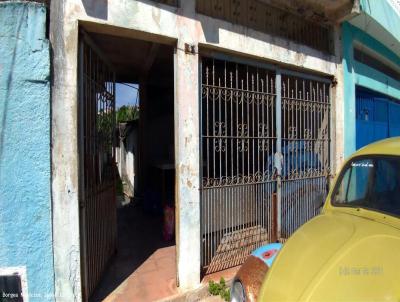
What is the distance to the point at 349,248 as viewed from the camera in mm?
1686

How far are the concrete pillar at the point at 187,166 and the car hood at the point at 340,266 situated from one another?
157cm

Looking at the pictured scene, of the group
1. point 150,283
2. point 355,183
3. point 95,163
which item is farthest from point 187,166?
point 355,183

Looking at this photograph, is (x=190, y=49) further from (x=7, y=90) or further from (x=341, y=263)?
(x=341, y=263)

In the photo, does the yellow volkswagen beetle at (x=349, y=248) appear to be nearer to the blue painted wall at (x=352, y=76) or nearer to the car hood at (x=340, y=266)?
the car hood at (x=340, y=266)

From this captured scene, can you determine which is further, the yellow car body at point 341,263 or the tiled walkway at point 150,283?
the tiled walkway at point 150,283

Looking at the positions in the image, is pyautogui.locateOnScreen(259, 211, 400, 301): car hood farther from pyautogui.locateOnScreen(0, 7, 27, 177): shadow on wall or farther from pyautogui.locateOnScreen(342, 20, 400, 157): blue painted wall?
pyautogui.locateOnScreen(342, 20, 400, 157): blue painted wall

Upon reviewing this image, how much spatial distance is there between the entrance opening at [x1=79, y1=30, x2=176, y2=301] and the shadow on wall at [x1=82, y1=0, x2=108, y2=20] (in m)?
0.22

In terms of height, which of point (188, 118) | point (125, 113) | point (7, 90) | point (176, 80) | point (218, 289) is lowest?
point (218, 289)

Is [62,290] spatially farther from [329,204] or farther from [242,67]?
[242,67]

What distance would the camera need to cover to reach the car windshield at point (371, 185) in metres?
2.07

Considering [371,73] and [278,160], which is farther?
[371,73]

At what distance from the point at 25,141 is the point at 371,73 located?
715cm

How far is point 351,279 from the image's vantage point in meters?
1.52

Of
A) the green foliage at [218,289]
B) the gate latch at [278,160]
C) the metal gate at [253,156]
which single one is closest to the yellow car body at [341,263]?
the green foliage at [218,289]
